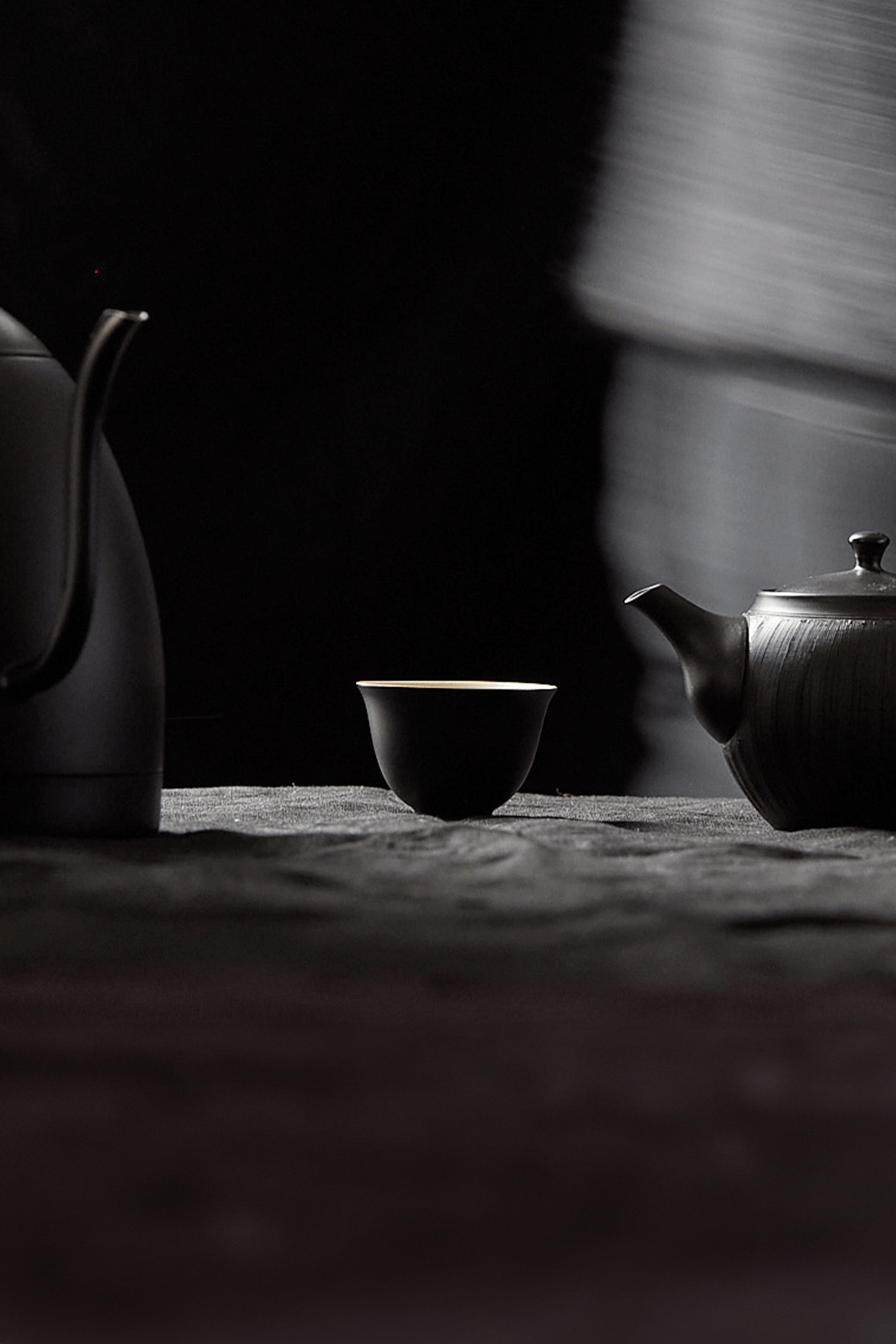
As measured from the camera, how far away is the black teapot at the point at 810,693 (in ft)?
1.94

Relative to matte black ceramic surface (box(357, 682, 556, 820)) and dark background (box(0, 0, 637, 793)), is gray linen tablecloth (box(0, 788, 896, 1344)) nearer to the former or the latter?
matte black ceramic surface (box(357, 682, 556, 820))

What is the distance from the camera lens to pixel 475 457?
5.09 ft

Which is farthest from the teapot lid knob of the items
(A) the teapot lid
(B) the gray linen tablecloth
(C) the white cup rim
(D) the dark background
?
(D) the dark background

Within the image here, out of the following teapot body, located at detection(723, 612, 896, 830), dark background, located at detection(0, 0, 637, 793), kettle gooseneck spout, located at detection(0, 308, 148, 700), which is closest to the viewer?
kettle gooseneck spout, located at detection(0, 308, 148, 700)

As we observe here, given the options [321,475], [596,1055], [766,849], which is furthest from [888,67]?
[596,1055]

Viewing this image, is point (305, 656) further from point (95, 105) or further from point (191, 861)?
point (191, 861)

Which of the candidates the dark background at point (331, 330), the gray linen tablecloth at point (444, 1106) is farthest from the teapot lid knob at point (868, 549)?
the dark background at point (331, 330)

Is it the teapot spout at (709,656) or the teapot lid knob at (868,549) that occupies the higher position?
the teapot lid knob at (868,549)

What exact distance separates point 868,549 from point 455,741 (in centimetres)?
21

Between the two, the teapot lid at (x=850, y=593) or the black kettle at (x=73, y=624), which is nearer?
the black kettle at (x=73, y=624)

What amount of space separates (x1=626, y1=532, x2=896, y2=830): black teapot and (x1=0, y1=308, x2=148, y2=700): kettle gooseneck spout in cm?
28

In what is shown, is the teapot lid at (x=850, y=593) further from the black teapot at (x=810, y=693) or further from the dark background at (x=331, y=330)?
the dark background at (x=331, y=330)

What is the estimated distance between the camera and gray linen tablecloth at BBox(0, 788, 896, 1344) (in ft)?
0.56

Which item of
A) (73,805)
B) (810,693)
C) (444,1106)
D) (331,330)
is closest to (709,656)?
(810,693)
